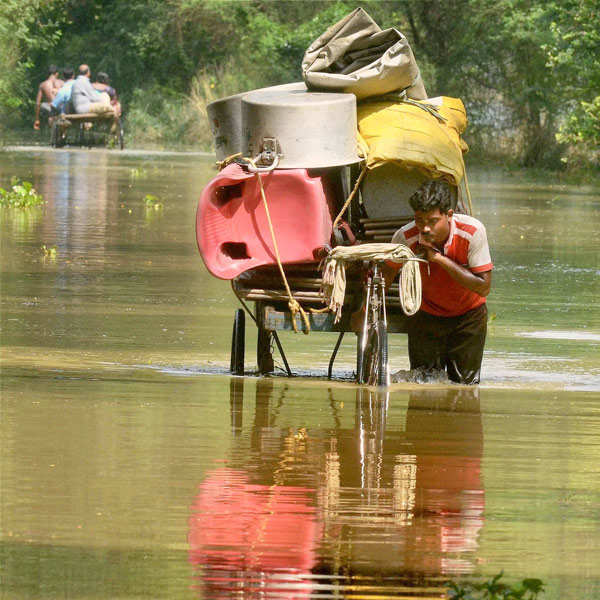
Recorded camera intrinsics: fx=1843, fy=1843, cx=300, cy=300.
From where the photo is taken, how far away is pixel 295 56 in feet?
177

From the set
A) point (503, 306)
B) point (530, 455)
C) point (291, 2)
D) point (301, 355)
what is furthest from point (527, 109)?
point (530, 455)

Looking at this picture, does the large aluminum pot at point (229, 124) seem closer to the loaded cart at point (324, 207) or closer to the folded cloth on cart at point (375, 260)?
the loaded cart at point (324, 207)

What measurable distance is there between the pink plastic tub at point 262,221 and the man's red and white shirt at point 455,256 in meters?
0.49

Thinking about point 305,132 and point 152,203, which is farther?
point 152,203

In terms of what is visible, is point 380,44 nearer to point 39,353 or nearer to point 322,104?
point 322,104

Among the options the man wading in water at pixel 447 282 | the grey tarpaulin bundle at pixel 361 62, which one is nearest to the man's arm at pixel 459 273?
the man wading in water at pixel 447 282

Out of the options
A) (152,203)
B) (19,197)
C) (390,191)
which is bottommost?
(152,203)

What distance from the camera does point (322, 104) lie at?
1049 centimetres

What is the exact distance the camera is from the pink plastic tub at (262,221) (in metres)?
10.5

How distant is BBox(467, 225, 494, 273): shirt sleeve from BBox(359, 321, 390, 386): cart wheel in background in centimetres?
64

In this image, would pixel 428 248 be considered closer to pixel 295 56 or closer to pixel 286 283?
pixel 286 283

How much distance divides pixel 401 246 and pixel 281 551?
157 inches

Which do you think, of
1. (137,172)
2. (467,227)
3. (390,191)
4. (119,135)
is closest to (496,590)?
(467,227)

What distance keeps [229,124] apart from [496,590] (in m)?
6.09
